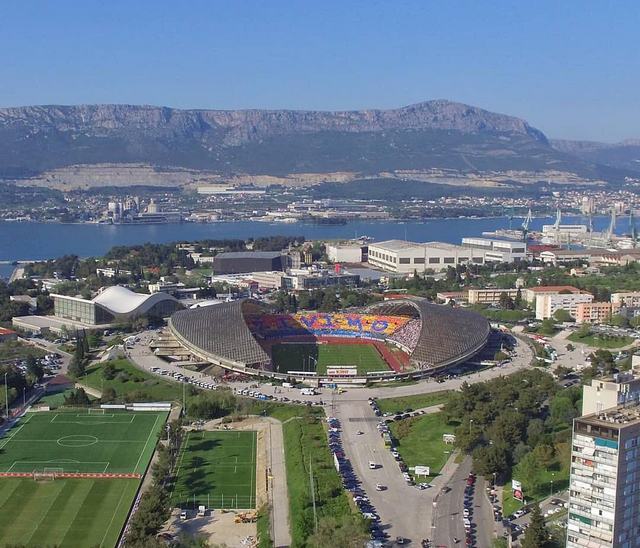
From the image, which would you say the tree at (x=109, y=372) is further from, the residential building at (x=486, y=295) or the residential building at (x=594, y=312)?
the residential building at (x=594, y=312)

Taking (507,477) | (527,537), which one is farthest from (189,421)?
(527,537)

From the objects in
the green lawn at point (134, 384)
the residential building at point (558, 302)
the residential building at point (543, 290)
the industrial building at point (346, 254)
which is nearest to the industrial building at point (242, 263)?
the industrial building at point (346, 254)

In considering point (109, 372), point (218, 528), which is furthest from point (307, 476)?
point (109, 372)

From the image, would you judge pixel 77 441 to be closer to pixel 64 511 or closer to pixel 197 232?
pixel 64 511

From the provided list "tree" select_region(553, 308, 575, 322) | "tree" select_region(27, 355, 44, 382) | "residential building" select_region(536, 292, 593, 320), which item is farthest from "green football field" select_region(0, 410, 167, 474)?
"residential building" select_region(536, 292, 593, 320)

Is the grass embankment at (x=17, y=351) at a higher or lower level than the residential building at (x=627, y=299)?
lower

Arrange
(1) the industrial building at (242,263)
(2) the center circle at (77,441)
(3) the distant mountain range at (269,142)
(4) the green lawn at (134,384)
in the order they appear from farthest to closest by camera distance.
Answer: (3) the distant mountain range at (269,142)
(1) the industrial building at (242,263)
(4) the green lawn at (134,384)
(2) the center circle at (77,441)

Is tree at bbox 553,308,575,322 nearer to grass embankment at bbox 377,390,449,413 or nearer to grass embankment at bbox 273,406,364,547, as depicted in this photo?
grass embankment at bbox 377,390,449,413
